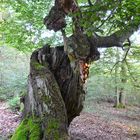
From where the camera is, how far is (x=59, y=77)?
671cm

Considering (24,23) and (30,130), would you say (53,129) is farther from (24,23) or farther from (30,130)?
(24,23)

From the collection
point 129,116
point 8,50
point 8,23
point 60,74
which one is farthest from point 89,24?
point 8,50

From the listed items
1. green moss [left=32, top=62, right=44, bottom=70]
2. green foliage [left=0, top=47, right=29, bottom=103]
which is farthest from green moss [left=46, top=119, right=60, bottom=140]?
green foliage [left=0, top=47, right=29, bottom=103]

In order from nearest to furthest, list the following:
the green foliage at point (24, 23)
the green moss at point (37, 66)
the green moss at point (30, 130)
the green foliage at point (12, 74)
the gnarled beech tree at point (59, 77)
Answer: the green moss at point (30, 130)
the gnarled beech tree at point (59, 77)
the green moss at point (37, 66)
the green foliage at point (24, 23)
the green foliage at point (12, 74)

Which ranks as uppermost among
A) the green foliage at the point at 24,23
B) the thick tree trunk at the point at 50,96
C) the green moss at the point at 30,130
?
the green foliage at the point at 24,23

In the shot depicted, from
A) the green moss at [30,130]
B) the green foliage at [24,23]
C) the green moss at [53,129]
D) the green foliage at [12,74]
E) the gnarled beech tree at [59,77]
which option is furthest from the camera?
the green foliage at [12,74]

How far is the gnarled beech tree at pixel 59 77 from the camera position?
5801mm

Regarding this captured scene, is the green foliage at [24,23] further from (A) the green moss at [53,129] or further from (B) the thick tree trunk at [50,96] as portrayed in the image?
(A) the green moss at [53,129]

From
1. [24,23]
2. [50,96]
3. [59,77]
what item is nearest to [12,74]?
[24,23]

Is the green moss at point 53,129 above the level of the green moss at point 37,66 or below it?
below

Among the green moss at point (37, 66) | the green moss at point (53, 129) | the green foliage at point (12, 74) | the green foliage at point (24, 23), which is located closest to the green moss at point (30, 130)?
the green moss at point (53, 129)

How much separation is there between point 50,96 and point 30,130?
2.75 ft

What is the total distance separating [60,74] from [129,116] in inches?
439

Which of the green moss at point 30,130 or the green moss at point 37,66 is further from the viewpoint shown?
the green moss at point 37,66
